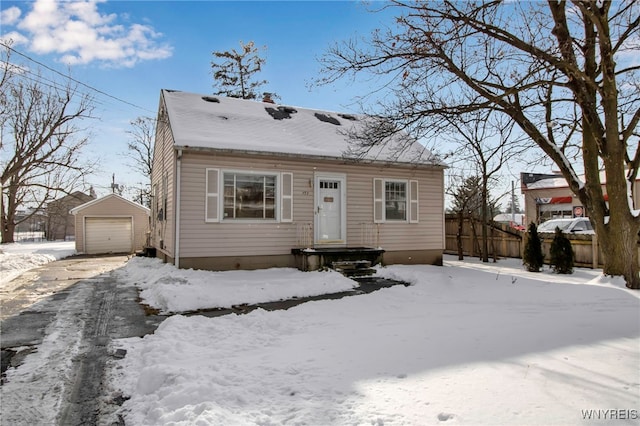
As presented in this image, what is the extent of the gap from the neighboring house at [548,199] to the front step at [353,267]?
2230 cm

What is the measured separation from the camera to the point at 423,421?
104 inches

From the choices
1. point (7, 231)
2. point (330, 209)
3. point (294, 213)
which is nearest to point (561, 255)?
point (330, 209)

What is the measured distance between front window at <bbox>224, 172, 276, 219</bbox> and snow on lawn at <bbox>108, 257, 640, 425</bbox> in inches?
176

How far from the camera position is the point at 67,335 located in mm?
5484

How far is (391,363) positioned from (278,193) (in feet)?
25.4

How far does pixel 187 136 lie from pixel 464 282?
8.01m

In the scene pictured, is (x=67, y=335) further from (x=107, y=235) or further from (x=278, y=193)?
(x=107, y=235)

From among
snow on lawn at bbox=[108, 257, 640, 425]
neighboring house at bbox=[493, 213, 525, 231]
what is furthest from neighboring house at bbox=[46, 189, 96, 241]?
Answer: neighboring house at bbox=[493, 213, 525, 231]

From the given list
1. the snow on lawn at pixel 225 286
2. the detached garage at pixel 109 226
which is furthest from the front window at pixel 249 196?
the detached garage at pixel 109 226

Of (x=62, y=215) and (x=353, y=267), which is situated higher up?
(x=62, y=215)

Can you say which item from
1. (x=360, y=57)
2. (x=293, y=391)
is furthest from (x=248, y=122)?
(x=293, y=391)

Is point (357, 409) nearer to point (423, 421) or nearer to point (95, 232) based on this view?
point (423, 421)

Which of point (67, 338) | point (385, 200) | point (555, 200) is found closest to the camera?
point (67, 338)

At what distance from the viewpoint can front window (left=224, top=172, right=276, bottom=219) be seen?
10516 mm
